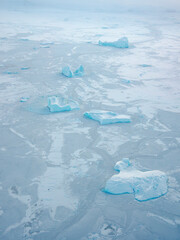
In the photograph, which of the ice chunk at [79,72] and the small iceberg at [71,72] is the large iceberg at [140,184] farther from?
the ice chunk at [79,72]

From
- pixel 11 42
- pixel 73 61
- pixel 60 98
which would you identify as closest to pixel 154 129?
pixel 60 98

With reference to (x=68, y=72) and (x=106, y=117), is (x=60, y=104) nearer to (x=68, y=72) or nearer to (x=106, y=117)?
(x=106, y=117)

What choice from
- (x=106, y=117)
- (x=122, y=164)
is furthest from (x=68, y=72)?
(x=122, y=164)

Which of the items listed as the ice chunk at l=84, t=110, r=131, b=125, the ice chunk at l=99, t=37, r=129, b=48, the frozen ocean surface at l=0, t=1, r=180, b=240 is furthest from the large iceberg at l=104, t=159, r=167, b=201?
the ice chunk at l=99, t=37, r=129, b=48

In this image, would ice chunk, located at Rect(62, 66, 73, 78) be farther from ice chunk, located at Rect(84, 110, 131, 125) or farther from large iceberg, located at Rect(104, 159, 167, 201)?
large iceberg, located at Rect(104, 159, 167, 201)

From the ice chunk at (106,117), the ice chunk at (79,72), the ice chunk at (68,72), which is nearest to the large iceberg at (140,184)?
the ice chunk at (106,117)

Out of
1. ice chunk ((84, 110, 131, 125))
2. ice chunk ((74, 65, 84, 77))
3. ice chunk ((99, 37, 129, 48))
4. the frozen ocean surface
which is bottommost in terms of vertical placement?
the frozen ocean surface

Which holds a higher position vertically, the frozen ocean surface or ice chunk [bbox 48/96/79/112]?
ice chunk [bbox 48/96/79/112]

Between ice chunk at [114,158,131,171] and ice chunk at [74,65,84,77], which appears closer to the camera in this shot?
ice chunk at [114,158,131,171]
